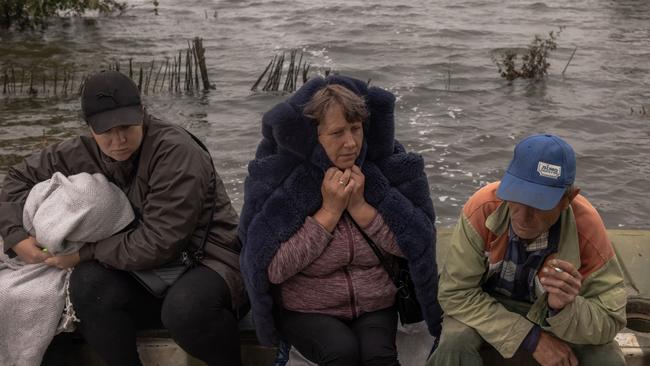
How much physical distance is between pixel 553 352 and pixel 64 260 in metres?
2.00

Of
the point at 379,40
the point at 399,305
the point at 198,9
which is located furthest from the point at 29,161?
the point at 198,9

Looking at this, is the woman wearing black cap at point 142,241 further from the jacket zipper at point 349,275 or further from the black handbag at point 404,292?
the black handbag at point 404,292

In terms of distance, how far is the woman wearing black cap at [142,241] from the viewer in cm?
328

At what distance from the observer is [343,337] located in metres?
3.16

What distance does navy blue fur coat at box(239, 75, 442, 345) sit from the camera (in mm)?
3184

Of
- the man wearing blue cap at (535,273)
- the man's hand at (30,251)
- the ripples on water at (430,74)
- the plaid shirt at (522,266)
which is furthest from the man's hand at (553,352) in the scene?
the ripples on water at (430,74)

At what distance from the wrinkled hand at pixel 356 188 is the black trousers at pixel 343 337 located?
0.46 meters

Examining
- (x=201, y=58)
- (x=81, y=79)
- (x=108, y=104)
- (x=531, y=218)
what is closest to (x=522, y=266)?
(x=531, y=218)

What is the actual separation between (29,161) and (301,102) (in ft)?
4.31

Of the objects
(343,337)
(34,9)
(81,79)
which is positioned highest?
(34,9)

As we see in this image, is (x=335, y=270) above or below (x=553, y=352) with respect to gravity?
above

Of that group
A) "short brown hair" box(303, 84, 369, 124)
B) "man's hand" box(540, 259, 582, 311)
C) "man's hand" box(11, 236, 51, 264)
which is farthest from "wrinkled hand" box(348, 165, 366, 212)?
"man's hand" box(11, 236, 51, 264)

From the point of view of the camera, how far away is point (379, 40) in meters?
14.9

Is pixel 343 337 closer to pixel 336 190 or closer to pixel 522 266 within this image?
pixel 336 190
